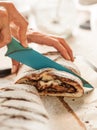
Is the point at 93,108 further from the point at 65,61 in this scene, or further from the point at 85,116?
the point at 65,61

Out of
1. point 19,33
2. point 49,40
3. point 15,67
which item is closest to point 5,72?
point 15,67

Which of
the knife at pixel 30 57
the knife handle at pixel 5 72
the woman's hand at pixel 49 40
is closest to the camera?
the knife at pixel 30 57

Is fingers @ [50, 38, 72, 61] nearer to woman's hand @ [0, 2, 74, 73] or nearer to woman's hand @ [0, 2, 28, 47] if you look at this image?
woman's hand @ [0, 2, 74, 73]

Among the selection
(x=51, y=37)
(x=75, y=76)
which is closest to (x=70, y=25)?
(x=51, y=37)

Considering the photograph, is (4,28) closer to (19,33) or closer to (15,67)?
(19,33)

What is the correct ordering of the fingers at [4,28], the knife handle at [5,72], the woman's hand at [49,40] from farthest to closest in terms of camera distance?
the knife handle at [5,72]
the woman's hand at [49,40]
the fingers at [4,28]

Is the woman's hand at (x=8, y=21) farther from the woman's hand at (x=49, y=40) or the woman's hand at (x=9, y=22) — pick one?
the woman's hand at (x=49, y=40)

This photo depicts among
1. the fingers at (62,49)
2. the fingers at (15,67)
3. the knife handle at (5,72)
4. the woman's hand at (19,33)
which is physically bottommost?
the knife handle at (5,72)

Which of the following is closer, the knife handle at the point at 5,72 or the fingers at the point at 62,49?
the fingers at the point at 62,49

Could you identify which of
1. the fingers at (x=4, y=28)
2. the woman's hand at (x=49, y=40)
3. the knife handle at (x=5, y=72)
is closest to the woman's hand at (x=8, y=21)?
the fingers at (x=4, y=28)
